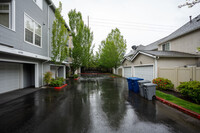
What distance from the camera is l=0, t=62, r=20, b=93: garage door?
650cm

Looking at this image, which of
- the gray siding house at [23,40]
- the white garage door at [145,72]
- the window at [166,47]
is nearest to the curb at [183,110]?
the white garage door at [145,72]

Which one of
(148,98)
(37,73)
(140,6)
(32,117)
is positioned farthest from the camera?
(140,6)

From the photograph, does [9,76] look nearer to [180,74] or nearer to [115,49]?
[180,74]

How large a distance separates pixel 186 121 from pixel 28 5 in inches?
476

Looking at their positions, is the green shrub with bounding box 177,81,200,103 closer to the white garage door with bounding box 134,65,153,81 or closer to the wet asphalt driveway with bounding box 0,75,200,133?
the wet asphalt driveway with bounding box 0,75,200,133

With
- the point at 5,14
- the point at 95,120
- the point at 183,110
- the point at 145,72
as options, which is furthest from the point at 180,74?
the point at 5,14

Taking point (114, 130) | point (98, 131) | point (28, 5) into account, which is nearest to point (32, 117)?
point (98, 131)

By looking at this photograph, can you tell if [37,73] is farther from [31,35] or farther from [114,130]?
[114,130]

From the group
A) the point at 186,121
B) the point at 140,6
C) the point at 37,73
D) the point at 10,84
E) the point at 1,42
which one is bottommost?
the point at 186,121

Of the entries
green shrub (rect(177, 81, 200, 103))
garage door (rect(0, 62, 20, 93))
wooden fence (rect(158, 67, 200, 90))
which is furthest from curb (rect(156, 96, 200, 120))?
garage door (rect(0, 62, 20, 93))

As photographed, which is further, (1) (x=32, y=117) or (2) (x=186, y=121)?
(1) (x=32, y=117)

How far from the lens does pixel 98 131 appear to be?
2848mm

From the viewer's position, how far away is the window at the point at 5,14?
5570 mm

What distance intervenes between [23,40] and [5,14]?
5.62 ft
